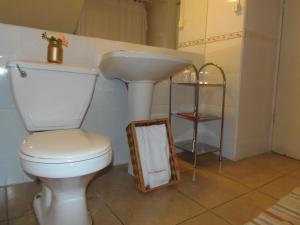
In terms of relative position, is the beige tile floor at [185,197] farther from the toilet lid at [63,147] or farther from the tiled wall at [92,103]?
the toilet lid at [63,147]

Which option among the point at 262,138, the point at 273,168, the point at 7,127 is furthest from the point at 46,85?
the point at 262,138

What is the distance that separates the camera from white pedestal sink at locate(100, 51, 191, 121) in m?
1.20

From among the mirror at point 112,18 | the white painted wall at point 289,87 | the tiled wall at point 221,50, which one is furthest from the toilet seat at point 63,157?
the white painted wall at point 289,87

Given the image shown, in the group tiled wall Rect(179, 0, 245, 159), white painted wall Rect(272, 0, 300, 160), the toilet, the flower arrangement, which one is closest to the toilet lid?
the toilet

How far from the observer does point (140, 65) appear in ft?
4.06

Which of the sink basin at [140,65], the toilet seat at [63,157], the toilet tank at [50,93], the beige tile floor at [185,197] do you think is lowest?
the beige tile floor at [185,197]

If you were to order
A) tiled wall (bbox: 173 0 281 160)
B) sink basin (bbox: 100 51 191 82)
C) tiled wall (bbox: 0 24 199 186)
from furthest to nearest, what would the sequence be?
tiled wall (bbox: 173 0 281 160), tiled wall (bbox: 0 24 199 186), sink basin (bbox: 100 51 191 82)

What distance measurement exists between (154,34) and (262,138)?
4.70 feet

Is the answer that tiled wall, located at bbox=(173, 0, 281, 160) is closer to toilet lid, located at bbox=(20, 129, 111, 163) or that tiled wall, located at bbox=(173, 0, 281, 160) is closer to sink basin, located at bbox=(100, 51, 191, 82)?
sink basin, located at bbox=(100, 51, 191, 82)

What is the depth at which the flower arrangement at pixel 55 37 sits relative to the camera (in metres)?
1.27

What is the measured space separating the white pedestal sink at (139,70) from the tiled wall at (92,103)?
0.49 ft

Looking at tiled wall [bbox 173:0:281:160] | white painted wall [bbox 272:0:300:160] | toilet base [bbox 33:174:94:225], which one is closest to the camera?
toilet base [bbox 33:174:94:225]

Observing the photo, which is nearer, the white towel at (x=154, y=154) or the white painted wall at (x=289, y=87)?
the white towel at (x=154, y=154)

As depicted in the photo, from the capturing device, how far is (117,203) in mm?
1225
